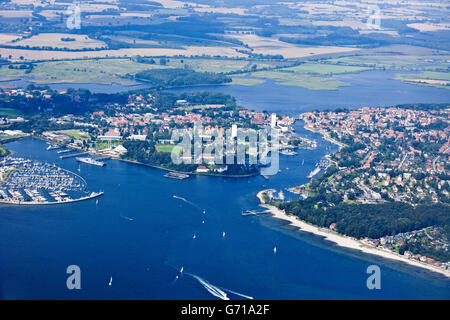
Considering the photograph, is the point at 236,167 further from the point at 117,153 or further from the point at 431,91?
the point at 431,91

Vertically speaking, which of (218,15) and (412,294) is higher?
(218,15)

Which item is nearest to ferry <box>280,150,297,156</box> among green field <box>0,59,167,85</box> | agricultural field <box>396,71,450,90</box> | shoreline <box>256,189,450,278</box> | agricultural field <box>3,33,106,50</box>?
shoreline <box>256,189,450,278</box>

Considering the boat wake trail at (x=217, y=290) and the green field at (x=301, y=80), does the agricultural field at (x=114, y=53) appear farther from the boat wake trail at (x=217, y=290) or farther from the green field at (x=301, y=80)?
the boat wake trail at (x=217, y=290)

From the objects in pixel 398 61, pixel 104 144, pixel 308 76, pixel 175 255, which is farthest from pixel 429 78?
pixel 175 255

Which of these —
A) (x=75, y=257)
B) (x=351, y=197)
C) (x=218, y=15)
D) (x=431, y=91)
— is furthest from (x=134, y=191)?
(x=218, y=15)

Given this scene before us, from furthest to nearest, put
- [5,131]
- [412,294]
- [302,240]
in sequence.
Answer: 1. [5,131]
2. [302,240]
3. [412,294]

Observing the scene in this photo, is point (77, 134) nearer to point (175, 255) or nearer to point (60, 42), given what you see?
point (175, 255)
